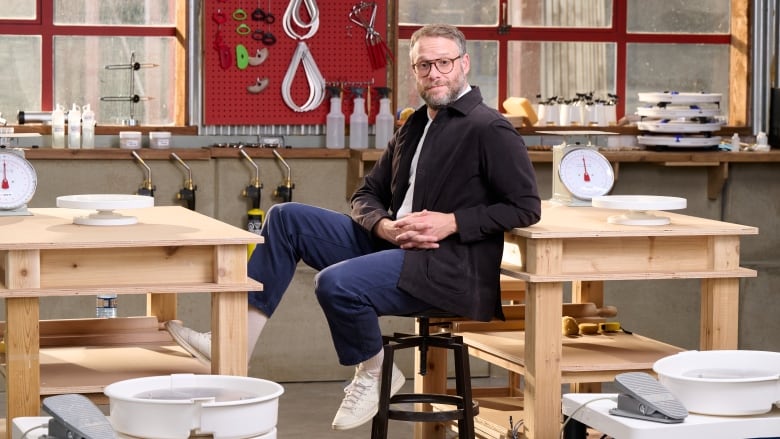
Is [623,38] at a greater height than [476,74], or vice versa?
[623,38]

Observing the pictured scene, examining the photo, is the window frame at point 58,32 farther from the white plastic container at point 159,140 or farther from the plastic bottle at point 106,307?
the plastic bottle at point 106,307

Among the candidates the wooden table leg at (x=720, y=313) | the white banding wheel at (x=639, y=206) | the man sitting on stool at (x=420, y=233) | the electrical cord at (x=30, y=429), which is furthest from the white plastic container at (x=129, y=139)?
the electrical cord at (x=30, y=429)

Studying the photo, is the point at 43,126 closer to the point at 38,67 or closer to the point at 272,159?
the point at 38,67

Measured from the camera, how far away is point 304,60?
259 inches

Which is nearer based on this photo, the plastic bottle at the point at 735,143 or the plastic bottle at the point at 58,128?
the plastic bottle at the point at 58,128

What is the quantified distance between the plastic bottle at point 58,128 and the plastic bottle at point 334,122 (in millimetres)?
1278

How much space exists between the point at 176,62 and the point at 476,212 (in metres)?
2.82

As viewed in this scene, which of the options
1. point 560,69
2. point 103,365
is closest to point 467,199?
point 103,365

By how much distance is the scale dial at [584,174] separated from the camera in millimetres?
5016

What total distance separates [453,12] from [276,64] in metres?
1.05

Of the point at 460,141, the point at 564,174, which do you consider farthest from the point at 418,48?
the point at 564,174

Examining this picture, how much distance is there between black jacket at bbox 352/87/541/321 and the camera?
431cm

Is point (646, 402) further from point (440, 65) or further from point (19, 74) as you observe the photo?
point (19, 74)

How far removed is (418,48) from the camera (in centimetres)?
455
